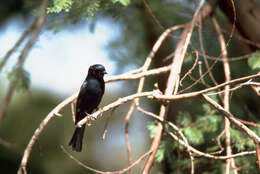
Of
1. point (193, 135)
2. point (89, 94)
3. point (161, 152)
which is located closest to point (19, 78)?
point (89, 94)

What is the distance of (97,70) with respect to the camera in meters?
3.69

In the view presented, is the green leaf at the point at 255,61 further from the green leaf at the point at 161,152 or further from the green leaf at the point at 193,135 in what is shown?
the green leaf at the point at 161,152

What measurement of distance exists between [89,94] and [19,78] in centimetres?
71

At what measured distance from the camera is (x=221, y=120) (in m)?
3.80

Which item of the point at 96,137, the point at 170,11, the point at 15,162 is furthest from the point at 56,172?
the point at 170,11

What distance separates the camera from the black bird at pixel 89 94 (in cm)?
362

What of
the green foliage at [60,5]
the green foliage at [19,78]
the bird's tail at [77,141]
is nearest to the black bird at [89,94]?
the bird's tail at [77,141]

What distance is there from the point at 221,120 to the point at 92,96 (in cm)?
118

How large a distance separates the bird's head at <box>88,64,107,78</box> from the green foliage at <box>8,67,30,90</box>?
67cm

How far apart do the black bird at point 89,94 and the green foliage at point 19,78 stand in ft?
1.90

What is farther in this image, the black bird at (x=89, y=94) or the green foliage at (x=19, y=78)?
the green foliage at (x=19, y=78)

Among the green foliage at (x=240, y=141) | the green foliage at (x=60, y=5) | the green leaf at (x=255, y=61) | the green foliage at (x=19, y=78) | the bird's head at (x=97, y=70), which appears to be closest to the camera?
the green foliage at (x=60, y=5)

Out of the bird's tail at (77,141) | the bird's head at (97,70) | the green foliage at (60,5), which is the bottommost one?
the bird's tail at (77,141)

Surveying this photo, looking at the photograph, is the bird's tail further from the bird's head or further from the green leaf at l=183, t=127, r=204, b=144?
the green leaf at l=183, t=127, r=204, b=144
